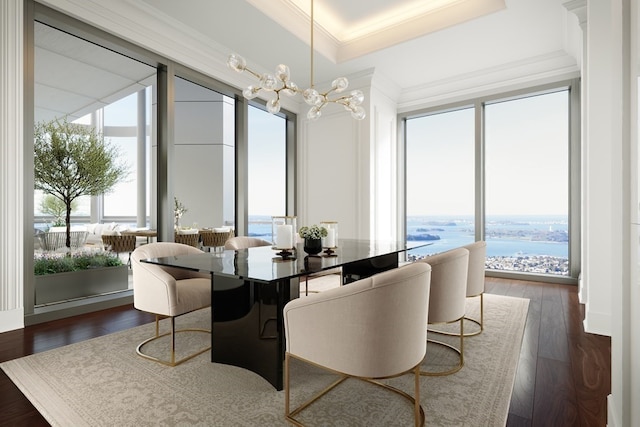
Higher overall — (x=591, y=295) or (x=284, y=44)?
(x=284, y=44)

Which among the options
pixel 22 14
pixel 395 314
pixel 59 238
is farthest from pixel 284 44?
pixel 395 314

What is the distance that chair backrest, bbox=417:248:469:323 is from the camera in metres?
2.03

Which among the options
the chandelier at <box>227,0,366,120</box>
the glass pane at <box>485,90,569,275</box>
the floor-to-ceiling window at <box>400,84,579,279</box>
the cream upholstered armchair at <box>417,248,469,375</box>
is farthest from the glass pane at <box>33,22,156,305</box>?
the glass pane at <box>485,90,569,275</box>

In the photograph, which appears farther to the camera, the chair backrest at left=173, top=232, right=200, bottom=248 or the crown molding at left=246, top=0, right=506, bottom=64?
the chair backrest at left=173, top=232, right=200, bottom=248

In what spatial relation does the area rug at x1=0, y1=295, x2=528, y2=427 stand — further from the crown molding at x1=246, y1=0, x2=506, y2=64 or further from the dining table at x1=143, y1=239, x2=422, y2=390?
the crown molding at x1=246, y1=0, x2=506, y2=64

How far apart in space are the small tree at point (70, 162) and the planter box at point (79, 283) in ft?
1.38

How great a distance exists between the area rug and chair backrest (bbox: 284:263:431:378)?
1.21 feet

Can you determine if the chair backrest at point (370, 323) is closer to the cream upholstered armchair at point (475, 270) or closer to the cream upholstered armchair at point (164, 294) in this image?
the cream upholstered armchair at point (164, 294)

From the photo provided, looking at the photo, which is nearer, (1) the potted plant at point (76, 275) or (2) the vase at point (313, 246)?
(2) the vase at point (313, 246)

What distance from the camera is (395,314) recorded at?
139 cm

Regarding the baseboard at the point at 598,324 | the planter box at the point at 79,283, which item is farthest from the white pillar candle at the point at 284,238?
the baseboard at the point at 598,324

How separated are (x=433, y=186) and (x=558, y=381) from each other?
4203mm

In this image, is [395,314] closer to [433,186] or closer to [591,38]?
[591,38]

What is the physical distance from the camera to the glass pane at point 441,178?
5.52 meters
